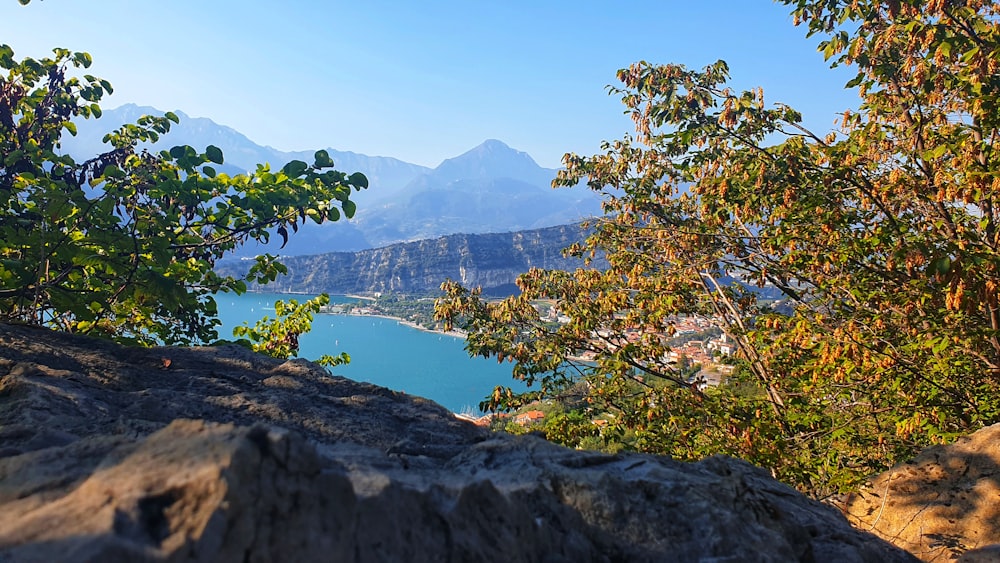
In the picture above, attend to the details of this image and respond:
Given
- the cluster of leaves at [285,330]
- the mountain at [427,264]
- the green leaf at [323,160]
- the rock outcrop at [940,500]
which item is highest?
the mountain at [427,264]

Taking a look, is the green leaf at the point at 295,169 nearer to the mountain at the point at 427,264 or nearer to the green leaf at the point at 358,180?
the green leaf at the point at 358,180

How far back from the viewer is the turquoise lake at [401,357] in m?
85.5

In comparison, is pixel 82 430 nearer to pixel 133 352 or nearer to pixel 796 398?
pixel 133 352

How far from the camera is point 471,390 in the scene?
87.9 m

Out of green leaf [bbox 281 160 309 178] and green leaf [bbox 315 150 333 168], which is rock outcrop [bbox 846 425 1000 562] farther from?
green leaf [bbox 281 160 309 178]

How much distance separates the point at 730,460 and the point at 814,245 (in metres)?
5.84

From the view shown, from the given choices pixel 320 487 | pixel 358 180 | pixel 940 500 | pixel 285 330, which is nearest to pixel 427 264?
pixel 285 330

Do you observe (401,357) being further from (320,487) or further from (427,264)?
(320,487)

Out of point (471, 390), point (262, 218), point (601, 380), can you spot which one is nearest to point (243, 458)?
point (262, 218)

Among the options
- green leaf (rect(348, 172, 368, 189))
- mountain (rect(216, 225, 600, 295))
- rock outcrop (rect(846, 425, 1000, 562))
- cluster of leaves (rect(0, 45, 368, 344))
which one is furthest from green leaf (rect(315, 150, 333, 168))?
mountain (rect(216, 225, 600, 295))

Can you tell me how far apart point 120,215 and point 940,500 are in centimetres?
860

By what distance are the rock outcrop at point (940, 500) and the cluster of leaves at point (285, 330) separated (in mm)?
7142

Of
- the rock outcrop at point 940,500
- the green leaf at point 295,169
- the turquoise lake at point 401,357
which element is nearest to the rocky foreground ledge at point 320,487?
the rock outcrop at point 940,500

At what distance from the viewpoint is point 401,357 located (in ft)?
352
